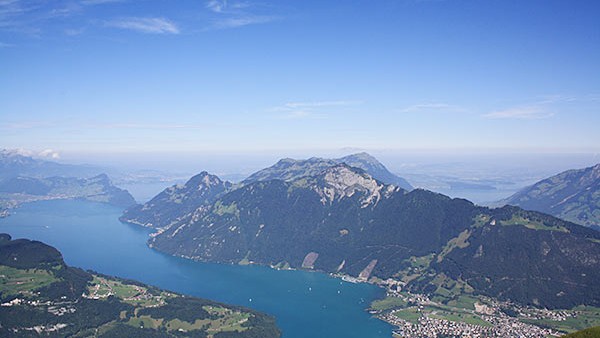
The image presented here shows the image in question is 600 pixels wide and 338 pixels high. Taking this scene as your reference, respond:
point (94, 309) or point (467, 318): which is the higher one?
point (94, 309)

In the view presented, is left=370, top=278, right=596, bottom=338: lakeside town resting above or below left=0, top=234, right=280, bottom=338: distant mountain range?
below

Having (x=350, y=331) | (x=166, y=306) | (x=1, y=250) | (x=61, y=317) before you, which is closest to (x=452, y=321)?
(x=350, y=331)

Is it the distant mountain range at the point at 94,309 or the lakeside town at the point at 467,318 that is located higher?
the distant mountain range at the point at 94,309

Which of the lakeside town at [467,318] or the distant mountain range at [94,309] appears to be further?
the lakeside town at [467,318]

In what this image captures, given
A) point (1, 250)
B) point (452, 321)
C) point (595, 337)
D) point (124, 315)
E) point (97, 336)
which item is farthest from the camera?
point (1, 250)

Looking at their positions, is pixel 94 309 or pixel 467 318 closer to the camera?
pixel 94 309

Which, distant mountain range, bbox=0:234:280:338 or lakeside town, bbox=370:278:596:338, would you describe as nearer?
distant mountain range, bbox=0:234:280:338

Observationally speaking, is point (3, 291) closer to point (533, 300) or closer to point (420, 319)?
point (420, 319)

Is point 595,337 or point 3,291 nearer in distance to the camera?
point 595,337
